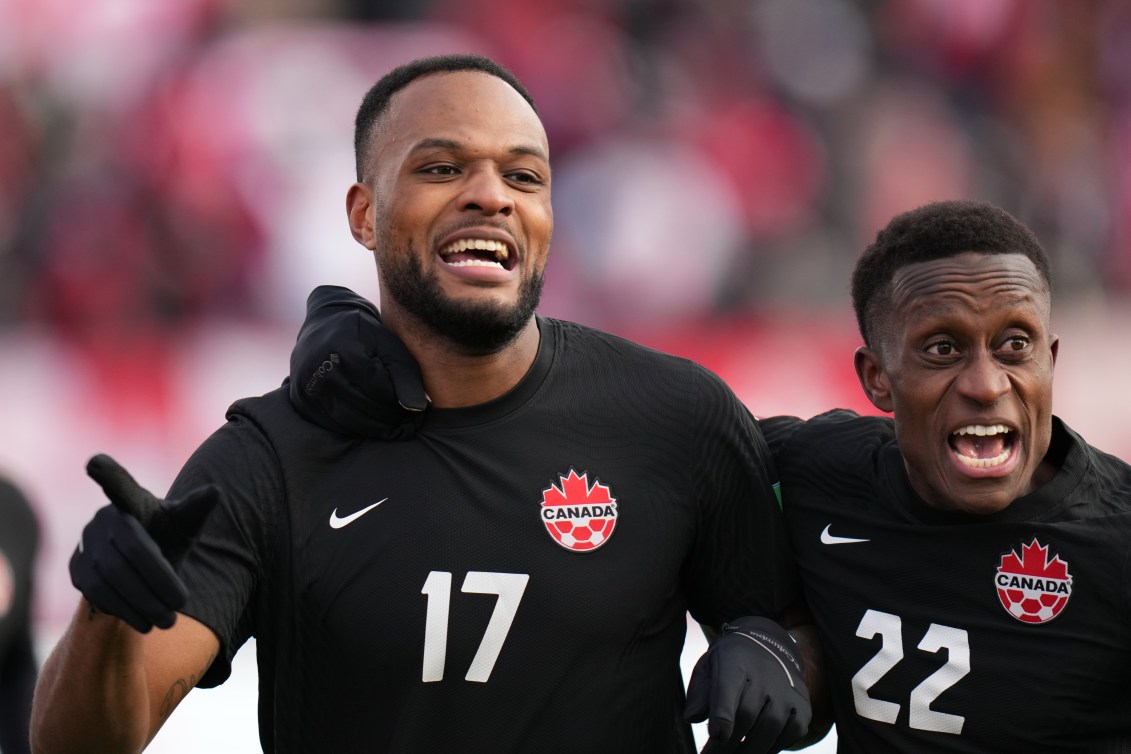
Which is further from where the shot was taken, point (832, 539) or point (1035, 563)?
point (832, 539)

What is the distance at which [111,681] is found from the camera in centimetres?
201

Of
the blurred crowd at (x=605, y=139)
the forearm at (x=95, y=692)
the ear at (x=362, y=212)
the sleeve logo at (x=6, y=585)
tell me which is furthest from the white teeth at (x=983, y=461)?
the blurred crowd at (x=605, y=139)

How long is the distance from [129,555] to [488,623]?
0.66 m

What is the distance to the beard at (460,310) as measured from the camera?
7.81 ft

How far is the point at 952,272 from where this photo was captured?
7.98 feet

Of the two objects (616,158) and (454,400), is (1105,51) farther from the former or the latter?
(454,400)

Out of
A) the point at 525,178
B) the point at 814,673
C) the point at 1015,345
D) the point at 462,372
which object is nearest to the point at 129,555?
the point at 462,372

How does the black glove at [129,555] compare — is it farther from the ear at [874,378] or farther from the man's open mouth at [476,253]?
the ear at [874,378]

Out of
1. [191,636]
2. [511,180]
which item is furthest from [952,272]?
[191,636]

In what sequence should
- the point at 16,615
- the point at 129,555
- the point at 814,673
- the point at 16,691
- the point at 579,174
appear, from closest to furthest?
the point at 129,555 → the point at 814,673 → the point at 16,691 → the point at 16,615 → the point at 579,174

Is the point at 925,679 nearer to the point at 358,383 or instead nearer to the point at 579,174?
the point at 358,383

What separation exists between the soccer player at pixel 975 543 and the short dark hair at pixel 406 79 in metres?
0.83

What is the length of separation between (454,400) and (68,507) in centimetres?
426

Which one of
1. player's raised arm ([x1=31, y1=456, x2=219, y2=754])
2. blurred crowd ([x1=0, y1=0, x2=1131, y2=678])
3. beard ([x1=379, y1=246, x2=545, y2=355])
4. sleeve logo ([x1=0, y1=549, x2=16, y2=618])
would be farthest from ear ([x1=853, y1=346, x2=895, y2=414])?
blurred crowd ([x1=0, y1=0, x2=1131, y2=678])
